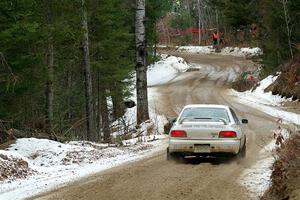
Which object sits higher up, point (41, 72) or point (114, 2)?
point (114, 2)

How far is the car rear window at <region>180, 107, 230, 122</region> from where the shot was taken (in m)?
13.6

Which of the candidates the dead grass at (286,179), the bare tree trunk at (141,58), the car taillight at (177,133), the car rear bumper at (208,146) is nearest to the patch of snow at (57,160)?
the car taillight at (177,133)

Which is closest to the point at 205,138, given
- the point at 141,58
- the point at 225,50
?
the point at 141,58

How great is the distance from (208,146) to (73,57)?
960 cm

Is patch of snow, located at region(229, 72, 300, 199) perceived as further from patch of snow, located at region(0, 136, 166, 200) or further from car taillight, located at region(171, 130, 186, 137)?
patch of snow, located at region(0, 136, 166, 200)

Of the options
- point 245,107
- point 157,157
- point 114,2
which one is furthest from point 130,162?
point 245,107

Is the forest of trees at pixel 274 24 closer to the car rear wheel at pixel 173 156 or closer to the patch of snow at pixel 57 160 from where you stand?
the patch of snow at pixel 57 160

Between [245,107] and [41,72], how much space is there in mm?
16353

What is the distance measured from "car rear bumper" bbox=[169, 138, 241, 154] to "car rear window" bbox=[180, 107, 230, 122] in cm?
75

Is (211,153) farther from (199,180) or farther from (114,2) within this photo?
(114,2)

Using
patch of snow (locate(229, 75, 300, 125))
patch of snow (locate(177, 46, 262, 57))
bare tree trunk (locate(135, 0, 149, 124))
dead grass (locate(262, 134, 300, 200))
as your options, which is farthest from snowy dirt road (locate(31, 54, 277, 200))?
patch of snow (locate(177, 46, 262, 57))

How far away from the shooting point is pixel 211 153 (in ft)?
42.2

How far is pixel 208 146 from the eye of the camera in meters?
12.8

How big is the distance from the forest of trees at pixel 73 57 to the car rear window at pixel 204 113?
14.3 feet
